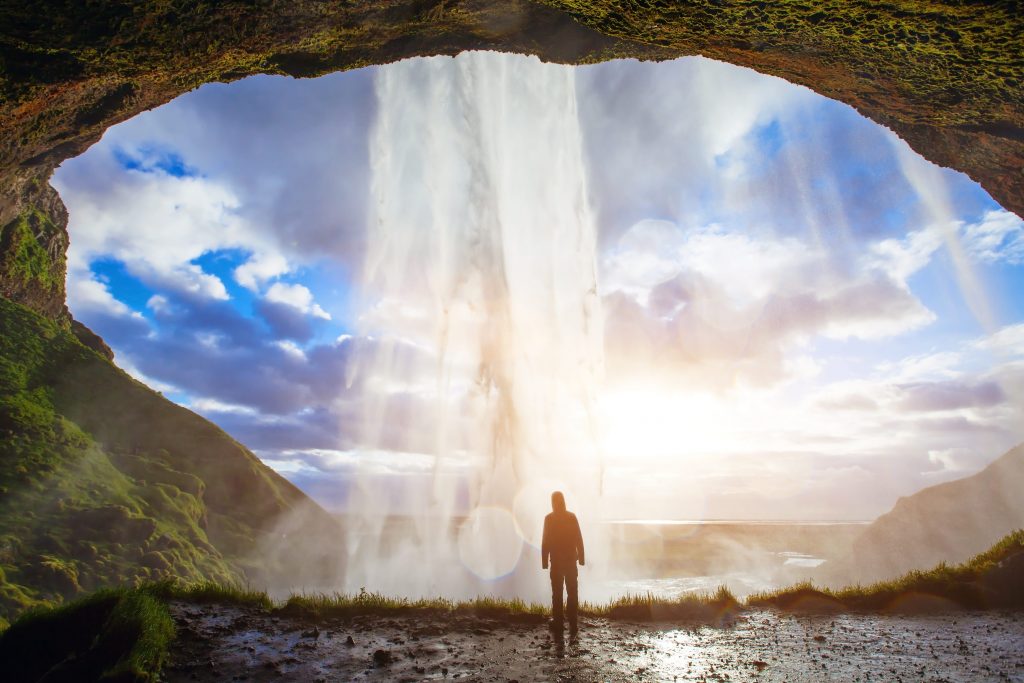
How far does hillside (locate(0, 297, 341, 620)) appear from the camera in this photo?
35469 millimetres

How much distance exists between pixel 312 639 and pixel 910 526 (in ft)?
268

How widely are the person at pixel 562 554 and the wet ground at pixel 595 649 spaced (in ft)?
1.83

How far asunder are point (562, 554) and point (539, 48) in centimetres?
1320

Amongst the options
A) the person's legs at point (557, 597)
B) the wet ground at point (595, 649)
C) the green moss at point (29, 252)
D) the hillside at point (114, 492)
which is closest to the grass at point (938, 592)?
the wet ground at point (595, 649)

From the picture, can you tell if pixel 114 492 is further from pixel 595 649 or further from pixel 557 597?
pixel 595 649

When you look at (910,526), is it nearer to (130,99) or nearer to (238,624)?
(238,624)

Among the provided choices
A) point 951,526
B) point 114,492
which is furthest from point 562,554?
point 951,526

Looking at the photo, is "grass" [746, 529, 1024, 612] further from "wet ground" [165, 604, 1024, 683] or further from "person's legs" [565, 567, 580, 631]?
"person's legs" [565, 567, 580, 631]

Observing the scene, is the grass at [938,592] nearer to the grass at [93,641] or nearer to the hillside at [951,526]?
the grass at [93,641]

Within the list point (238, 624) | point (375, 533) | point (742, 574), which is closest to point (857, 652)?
point (238, 624)

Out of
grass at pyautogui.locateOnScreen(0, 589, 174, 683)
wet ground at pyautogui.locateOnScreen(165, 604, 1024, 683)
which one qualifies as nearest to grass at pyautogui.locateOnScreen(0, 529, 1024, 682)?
grass at pyautogui.locateOnScreen(0, 589, 174, 683)

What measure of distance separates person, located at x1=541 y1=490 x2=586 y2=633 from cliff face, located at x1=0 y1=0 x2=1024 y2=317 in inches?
398

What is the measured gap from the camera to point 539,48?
13234 mm

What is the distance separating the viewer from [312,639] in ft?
25.6
